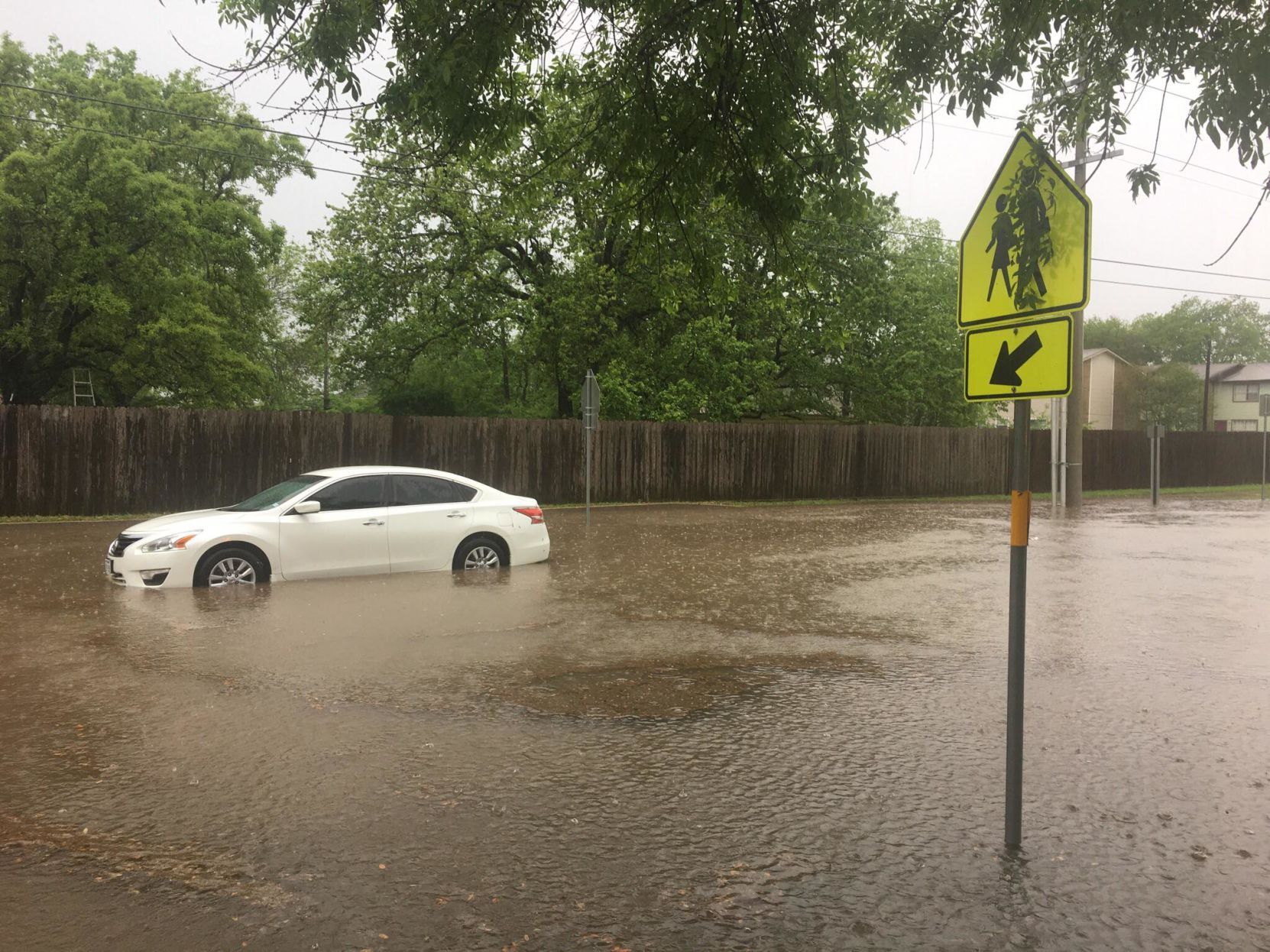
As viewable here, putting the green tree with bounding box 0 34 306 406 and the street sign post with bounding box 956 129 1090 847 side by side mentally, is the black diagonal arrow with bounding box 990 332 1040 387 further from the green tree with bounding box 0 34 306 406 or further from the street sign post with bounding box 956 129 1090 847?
the green tree with bounding box 0 34 306 406

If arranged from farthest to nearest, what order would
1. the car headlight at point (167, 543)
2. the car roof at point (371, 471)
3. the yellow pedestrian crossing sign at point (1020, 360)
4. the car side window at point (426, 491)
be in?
the car side window at point (426, 491) < the car roof at point (371, 471) < the car headlight at point (167, 543) < the yellow pedestrian crossing sign at point (1020, 360)

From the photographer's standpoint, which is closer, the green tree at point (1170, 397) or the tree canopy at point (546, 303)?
the tree canopy at point (546, 303)

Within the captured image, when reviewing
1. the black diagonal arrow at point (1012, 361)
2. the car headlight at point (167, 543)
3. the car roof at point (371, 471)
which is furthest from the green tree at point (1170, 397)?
the black diagonal arrow at point (1012, 361)

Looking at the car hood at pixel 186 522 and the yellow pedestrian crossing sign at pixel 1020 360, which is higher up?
the yellow pedestrian crossing sign at pixel 1020 360

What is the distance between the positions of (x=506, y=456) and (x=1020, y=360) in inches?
920

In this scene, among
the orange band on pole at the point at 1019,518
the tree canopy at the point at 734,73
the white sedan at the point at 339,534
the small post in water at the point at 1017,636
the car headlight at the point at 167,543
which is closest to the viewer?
the small post in water at the point at 1017,636

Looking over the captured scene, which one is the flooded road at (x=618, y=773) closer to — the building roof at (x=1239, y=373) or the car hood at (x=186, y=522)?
the car hood at (x=186, y=522)

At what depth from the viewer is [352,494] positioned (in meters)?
12.3

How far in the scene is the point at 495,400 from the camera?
1711 inches

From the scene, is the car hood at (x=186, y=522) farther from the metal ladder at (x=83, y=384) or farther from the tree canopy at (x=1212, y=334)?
the tree canopy at (x=1212, y=334)

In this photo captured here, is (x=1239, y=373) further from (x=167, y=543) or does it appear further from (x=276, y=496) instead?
(x=167, y=543)

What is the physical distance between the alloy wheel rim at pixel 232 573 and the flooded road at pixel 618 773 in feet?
1.44

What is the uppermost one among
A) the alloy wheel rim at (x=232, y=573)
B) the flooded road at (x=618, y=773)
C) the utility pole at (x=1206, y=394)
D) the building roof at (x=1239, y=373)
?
the building roof at (x=1239, y=373)

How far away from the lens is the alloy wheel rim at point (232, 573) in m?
11.3
